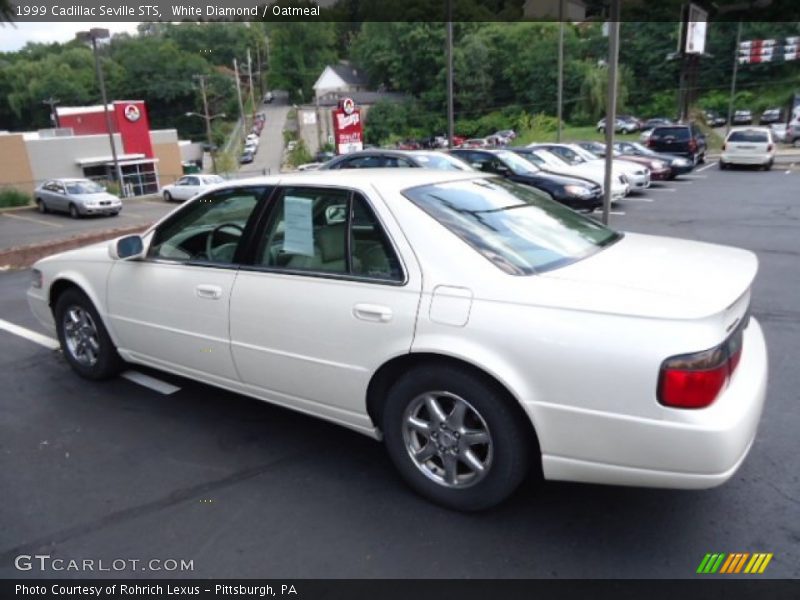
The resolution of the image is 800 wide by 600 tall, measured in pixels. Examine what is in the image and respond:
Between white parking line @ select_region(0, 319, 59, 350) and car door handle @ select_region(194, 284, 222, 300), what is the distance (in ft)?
8.71

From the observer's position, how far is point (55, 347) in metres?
5.49

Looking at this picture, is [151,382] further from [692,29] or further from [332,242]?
[692,29]

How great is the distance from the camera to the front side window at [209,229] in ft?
12.1

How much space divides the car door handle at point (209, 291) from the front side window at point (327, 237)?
305 mm

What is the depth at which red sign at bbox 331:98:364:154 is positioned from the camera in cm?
1873

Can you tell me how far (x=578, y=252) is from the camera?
3.14 meters

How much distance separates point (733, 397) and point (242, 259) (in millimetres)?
2558

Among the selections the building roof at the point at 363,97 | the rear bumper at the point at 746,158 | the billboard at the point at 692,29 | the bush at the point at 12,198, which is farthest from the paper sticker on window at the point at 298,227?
the building roof at the point at 363,97

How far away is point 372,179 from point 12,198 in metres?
32.6

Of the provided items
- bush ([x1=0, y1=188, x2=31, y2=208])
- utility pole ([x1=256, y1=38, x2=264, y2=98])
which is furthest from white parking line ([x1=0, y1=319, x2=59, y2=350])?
utility pole ([x1=256, y1=38, x2=264, y2=98])

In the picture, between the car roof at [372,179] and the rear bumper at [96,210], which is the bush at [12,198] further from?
the car roof at [372,179]

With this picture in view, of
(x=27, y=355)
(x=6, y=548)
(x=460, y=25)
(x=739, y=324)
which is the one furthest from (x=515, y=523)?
(x=460, y=25)

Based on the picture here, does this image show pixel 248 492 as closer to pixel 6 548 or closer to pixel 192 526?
pixel 192 526

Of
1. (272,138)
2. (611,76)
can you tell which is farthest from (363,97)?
(611,76)
